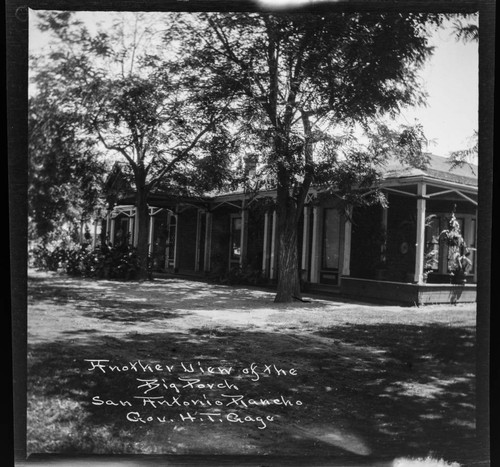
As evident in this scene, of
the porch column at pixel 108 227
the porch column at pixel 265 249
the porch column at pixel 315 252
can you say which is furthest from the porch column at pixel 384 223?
the porch column at pixel 108 227

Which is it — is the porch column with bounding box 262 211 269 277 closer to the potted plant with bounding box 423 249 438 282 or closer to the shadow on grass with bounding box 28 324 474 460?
the shadow on grass with bounding box 28 324 474 460

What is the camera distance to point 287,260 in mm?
4105

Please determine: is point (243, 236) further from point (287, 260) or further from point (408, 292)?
point (408, 292)

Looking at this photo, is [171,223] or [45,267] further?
[171,223]

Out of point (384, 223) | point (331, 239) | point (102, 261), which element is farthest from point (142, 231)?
point (384, 223)

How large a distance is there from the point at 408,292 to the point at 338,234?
2.69 ft

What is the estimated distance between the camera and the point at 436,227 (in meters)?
4.11

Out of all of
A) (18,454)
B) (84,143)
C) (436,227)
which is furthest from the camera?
(436,227)

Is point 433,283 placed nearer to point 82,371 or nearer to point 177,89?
point 177,89

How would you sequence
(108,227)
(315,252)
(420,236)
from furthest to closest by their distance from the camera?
(315,252)
(420,236)
(108,227)

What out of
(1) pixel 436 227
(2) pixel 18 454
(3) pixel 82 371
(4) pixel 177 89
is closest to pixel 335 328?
(1) pixel 436 227

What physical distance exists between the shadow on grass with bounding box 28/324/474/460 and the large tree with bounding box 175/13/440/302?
1.37 meters

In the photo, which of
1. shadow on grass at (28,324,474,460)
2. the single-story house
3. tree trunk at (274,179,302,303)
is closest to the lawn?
shadow on grass at (28,324,474,460)

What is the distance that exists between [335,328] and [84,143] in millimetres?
2652
